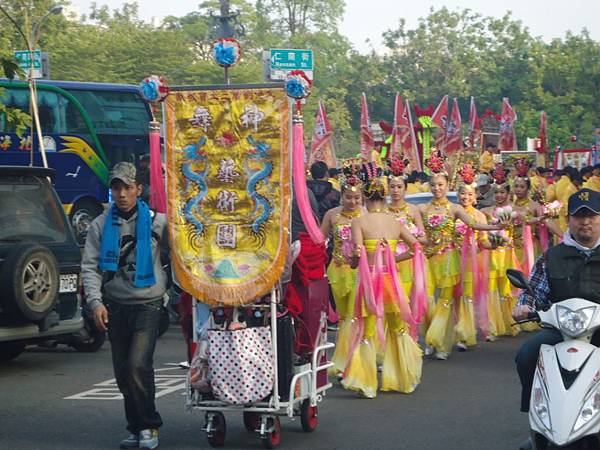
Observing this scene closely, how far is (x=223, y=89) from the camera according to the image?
8414 millimetres

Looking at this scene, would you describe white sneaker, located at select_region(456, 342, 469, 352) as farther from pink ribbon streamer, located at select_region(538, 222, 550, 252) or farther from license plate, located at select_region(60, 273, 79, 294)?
license plate, located at select_region(60, 273, 79, 294)

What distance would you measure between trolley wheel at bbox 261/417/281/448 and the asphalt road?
10cm

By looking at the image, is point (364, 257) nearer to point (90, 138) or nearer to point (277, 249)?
point (277, 249)

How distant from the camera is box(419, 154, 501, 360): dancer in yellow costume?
43.7ft

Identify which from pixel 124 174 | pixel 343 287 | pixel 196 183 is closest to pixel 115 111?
pixel 343 287

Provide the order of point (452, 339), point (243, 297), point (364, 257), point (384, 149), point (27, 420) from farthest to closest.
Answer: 1. point (384, 149)
2. point (452, 339)
3. point (364, 257)
4. point (27, 420)
5. point (243, 297)

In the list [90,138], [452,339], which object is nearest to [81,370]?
[452,339]

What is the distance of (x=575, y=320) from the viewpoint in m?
6.46

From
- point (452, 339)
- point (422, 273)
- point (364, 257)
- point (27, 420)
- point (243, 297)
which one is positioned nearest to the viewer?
point (243, 297)

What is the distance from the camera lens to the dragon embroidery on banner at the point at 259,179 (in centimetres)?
840

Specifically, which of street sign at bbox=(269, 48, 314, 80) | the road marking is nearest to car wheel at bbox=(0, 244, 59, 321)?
the road marking

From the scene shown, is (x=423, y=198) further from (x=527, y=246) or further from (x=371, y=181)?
(x=371, y=181)

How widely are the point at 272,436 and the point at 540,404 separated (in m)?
2.37

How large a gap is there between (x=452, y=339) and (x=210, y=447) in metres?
5.42
